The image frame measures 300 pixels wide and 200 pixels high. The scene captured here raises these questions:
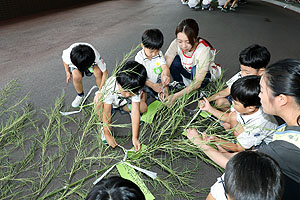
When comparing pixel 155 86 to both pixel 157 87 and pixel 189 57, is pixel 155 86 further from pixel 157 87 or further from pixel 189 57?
pixel 189 57

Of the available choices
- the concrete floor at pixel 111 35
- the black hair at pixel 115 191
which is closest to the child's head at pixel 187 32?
the concrete floor at pixel 111 35

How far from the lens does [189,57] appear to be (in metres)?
2.01

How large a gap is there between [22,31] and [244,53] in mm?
4037

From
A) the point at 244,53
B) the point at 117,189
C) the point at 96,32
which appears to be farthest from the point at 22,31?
the point at 117,189

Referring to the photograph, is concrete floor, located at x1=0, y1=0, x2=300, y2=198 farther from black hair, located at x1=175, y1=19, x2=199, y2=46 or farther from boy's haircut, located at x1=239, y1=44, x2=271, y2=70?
black hair, located at x1=175, y1=19, x2=199, y2=46

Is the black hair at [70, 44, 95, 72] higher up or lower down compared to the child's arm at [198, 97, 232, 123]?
higher up

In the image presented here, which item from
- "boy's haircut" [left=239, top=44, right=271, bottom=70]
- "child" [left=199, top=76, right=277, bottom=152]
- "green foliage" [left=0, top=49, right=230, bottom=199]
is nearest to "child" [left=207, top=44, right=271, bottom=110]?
"boy's haircut" [left=239, top=44, right=271, bottom=70]

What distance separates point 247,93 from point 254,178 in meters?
0.68

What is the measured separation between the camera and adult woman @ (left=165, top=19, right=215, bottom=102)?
1.74 metres

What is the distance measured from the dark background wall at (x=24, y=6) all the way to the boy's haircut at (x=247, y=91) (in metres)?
4.91

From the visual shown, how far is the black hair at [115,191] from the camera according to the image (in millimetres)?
663

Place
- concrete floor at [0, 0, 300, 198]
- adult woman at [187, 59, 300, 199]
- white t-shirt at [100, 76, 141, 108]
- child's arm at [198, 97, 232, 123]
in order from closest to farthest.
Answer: adult woman at [187, 59, 300, 199] → white t-shirt at [100, 76, 141, 108] → child's arm at [198, 97, 232, 123] → concrete floor at [0, 0, 300, 198]

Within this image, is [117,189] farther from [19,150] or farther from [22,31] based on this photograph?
[22,31]

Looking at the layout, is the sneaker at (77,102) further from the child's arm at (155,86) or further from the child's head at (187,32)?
the child's head at (187,32)
